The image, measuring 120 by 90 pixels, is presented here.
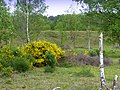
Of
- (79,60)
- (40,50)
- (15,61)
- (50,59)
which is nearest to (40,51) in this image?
(40,50)

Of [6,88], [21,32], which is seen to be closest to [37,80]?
[6,88]

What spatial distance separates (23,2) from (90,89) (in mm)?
22668

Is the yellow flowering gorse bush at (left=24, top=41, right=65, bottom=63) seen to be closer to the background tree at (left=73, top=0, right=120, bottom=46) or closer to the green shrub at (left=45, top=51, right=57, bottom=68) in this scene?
the green shrub at (left=45, top=51, right=57, bottom=68)

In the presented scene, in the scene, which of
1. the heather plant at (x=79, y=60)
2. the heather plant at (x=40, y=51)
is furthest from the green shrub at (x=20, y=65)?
the heather plant at (x=79, y=60)

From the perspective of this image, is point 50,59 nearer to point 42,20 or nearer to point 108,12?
point 108,12

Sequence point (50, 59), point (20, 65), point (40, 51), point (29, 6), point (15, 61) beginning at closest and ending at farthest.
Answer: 1. point (20, 65)
2. point (15, 61)
3. point (50, 59)
4. point (40, 51)
5. point (29, 6)

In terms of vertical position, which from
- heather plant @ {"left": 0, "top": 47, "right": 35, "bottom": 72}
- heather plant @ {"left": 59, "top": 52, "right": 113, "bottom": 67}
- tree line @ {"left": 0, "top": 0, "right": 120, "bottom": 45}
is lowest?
heather plant @ {"left": 59, "top": 52, "right": 113, "bottom": 67}

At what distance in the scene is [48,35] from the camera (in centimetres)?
5850

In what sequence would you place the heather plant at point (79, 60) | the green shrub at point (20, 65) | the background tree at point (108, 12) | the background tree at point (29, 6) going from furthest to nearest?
the background tree at point (29, 6), the heather plant at point (79, 60), the background tree at point (108, 12), the green shrub at point (20, 65)

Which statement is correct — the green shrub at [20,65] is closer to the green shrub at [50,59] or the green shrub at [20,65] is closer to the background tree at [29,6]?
the green shrub at [50,59]

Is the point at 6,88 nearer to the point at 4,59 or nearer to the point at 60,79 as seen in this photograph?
the point at 60,79

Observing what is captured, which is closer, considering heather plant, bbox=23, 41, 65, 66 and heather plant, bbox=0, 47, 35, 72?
heather plant, bbox=0, 47, 35, 72

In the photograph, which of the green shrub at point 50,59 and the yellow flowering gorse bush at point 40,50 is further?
the yellow flowering gorse bush at point 40,50

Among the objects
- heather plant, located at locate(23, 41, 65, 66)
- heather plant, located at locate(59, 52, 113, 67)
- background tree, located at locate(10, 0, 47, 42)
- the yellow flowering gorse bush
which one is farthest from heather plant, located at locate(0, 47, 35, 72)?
background tree, located at locate(10, 0, 47, 42)
